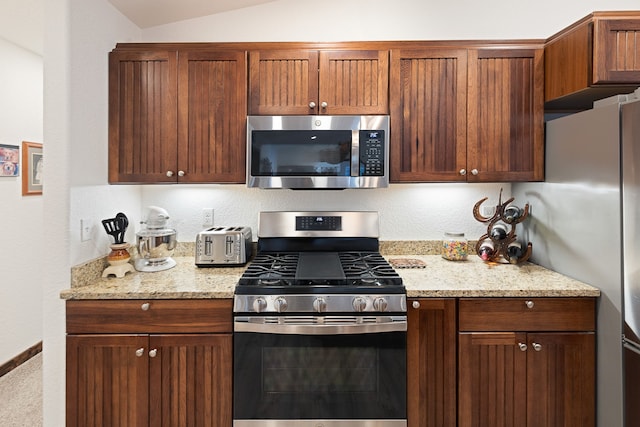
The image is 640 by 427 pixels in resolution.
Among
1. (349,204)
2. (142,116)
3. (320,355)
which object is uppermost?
(142,116)

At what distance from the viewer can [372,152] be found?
1946 millimetres

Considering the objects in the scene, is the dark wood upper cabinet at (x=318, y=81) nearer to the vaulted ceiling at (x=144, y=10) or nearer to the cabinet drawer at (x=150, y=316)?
the vaulted ceiling at (x=144, y=10)

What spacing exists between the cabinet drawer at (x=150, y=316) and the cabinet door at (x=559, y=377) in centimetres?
146

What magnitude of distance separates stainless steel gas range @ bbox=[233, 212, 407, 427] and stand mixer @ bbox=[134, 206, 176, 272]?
2.13 ft

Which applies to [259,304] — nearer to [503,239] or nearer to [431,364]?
[431,364]

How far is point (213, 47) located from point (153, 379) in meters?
1.79

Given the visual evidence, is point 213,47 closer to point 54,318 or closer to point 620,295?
point 54,318

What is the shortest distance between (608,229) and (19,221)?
409 centimetres

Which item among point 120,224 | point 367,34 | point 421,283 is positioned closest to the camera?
point 421,283

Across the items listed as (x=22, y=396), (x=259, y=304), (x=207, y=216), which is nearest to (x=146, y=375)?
(x=259, y=304)

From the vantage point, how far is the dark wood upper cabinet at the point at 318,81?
1978mm

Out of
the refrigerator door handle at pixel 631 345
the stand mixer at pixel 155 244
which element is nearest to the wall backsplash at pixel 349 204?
the stand mixer at pixel 155 244

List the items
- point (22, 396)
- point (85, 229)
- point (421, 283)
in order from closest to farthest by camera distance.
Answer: point (421, 283)
point (85, 229)
point (22, 396)

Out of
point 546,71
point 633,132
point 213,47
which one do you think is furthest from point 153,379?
point 546,71
